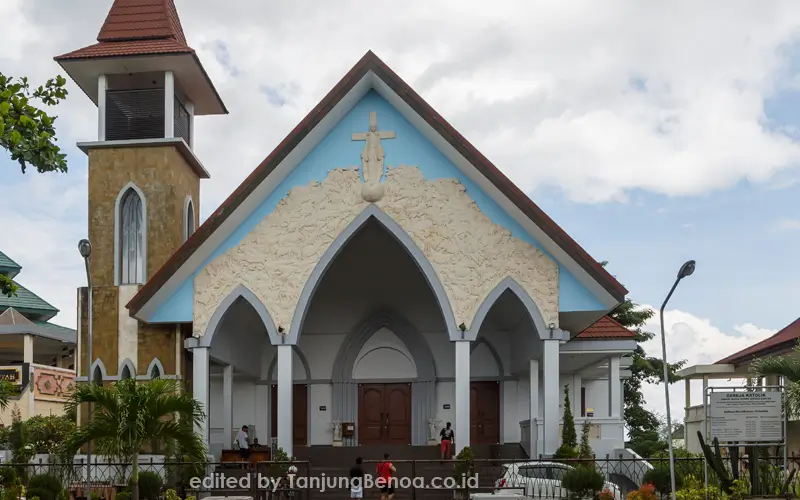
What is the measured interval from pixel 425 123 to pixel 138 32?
31.3ft

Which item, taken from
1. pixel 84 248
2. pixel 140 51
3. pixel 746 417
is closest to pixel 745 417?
pixel 746 417

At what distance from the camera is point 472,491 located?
2345cm

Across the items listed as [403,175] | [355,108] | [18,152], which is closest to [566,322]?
[403,175]

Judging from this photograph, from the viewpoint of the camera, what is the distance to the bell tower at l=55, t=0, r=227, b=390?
28.3 metres

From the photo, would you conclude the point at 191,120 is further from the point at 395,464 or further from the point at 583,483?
the point at 583,483

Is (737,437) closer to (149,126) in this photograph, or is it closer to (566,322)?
(566,322)

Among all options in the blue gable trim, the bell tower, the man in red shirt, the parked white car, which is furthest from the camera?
the bell tower

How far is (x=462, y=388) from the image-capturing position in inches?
1032

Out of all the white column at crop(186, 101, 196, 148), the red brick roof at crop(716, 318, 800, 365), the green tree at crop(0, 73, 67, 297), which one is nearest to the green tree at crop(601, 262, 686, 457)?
the red brick roof at crop(716, 318, 800, 365)

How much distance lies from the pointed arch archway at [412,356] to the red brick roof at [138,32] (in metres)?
9.53

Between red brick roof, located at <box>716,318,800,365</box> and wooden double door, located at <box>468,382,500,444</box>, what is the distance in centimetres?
774

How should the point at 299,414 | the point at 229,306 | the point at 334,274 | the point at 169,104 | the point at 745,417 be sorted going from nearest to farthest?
the point at 745,417
the point at 229,306
the point at 169,104
the point at 334,274
the point at 299,414

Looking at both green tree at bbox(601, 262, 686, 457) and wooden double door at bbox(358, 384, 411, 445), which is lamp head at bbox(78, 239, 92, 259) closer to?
wooden double door at bbox(358, 384, 411, 445)

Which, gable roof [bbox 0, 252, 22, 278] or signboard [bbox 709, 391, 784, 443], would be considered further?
gable roof [bbox 0, 252, 22, 278]
